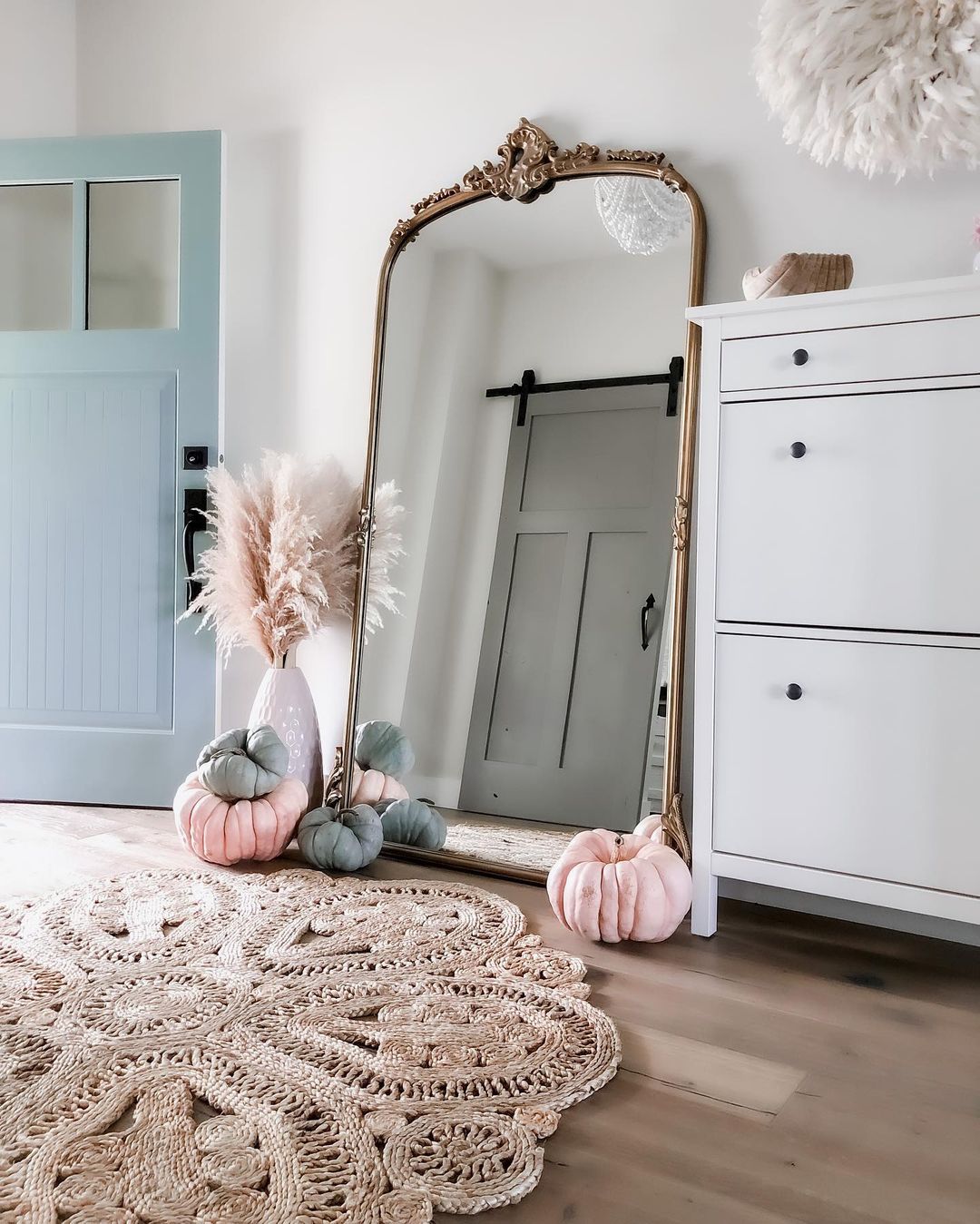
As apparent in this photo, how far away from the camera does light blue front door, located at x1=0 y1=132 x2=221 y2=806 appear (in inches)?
107

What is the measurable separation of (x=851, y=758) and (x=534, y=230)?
1.38m

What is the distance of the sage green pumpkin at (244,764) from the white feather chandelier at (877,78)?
162 cm

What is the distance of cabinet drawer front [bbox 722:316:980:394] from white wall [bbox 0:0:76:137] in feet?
7.89

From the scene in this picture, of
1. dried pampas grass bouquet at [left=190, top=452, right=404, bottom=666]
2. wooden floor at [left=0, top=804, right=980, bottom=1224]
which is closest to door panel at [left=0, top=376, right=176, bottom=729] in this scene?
dried pampas grass bouquet at [left=190, top=452, right=404, bottom=666]

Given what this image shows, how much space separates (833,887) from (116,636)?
2.01 metres

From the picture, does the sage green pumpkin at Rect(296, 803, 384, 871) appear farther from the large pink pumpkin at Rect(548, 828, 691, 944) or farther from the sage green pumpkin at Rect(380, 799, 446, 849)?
the large pink pumpkin at Rect(548, 828, 691, 944)

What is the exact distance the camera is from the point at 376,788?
2.38m

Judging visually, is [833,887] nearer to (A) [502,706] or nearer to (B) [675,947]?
(B) [675,947]

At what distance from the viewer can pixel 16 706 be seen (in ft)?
9.20

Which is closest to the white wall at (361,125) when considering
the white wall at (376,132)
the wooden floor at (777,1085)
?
the white wall at (376,132)

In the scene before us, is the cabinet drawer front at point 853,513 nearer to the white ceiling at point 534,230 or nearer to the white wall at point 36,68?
the white ceiling at point 534,230

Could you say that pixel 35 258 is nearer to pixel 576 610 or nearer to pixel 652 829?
pixel 576 610

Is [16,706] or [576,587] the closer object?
[576,587]

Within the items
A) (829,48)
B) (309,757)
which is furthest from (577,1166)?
(829,48)
